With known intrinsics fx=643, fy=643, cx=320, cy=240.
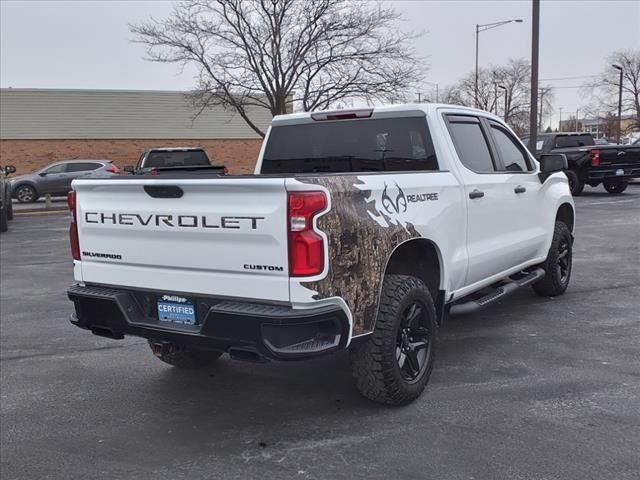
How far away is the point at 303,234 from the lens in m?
3.30

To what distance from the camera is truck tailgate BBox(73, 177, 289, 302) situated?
336 cm

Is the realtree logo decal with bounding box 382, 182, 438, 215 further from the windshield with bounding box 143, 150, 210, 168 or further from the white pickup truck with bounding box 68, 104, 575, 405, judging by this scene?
the windshield with bounding box 143, 150, 210, 168

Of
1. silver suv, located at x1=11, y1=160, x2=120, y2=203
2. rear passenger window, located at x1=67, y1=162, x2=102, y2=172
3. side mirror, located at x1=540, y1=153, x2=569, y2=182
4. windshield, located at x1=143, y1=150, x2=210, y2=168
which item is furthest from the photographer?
rear passenger window, located at x1=67, y1=162, x2=102, y2=172

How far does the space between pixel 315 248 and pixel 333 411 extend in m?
1.38

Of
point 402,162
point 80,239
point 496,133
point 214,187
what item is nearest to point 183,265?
point 214,187

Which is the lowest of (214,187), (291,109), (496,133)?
(214,187)

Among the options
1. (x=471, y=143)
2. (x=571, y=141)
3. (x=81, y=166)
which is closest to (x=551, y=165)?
(x=471, y=143)

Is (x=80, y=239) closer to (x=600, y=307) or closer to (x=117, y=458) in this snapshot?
(x=117, y=458)

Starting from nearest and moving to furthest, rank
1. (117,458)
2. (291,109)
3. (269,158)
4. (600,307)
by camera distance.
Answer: (117,458), (269,158), (600,307), (291,109)

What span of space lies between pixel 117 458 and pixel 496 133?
4.15m

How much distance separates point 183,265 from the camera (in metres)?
3.69

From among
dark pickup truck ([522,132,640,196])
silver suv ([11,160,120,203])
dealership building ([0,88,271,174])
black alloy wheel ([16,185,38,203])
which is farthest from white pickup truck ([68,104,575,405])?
dealership building ([0,88,271,174])

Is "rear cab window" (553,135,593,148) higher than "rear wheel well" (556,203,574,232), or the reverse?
"rear cab window" (553,135,593,148)

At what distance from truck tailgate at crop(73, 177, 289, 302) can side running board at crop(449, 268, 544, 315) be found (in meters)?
1.99
